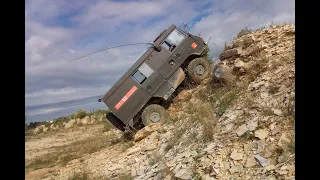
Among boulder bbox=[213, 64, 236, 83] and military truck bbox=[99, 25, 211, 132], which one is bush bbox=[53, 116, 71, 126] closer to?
military truck bbox=[99, 25, 211, 132]

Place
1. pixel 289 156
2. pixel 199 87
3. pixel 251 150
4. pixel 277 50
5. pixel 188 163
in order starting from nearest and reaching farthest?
pixel 289 156 → pixel 251 150 → pixel 188 163 → pixel 277 50 → pixel 199 87

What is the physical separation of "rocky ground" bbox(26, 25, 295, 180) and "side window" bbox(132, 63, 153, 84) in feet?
5.37

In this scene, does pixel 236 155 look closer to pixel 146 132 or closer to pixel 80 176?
pixel 146 132

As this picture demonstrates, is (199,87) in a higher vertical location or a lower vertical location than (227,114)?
higher

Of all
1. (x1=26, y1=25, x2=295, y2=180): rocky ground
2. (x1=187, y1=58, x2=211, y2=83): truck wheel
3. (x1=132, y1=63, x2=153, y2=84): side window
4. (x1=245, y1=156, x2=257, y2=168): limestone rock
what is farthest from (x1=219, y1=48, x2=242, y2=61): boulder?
(x1=245, y1=156, x2=257, y2=168): limestone rock

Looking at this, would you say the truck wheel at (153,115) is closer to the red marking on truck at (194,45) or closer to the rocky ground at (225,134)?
the rocky ground at (225,134)

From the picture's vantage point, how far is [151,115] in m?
10.7

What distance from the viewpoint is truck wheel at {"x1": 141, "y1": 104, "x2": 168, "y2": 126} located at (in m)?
10.7

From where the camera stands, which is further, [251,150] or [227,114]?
[227,114]

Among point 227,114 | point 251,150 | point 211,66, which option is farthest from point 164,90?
point 251,150
